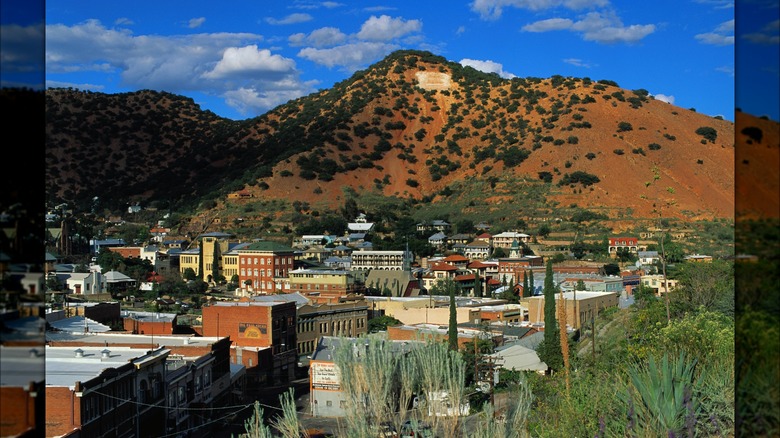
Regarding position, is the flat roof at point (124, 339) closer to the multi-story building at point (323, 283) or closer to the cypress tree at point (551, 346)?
the cypress tree at point (551, 346)

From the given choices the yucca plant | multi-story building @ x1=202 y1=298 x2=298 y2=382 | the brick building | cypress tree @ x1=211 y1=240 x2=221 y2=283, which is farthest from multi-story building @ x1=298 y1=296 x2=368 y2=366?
the brick building

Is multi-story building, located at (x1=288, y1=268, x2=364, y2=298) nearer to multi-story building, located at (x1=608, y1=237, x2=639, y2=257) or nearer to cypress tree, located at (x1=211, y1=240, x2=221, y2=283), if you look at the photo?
cypress tree, located at (x1=211, y1=240, x2=221, y2=283)

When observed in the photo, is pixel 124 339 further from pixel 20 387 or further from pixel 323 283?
pixel 20 387

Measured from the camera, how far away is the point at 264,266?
1929 inches

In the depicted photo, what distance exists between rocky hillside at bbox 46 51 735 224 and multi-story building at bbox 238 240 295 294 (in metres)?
19.5

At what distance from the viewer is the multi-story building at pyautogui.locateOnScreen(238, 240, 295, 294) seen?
48.5 m

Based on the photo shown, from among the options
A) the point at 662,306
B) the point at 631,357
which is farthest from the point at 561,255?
the point at 631,357

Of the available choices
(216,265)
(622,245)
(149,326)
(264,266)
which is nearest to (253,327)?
(149,326)

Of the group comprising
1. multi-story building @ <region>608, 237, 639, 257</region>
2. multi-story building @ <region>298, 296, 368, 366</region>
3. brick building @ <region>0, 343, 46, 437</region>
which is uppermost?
brick building @ <region>0, 343, 46, 437</region>

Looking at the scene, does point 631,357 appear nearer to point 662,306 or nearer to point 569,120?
point 662,306

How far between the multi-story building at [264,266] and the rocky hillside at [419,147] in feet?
64.1

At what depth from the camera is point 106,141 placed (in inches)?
3627

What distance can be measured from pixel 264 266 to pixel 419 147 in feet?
116

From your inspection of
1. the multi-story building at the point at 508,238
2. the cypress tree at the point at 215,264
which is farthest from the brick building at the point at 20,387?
the multi-story building at the point at 508,238
